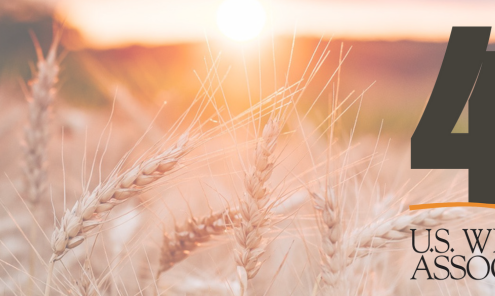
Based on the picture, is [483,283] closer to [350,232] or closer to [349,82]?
[350,232]

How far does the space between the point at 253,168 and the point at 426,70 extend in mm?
1286

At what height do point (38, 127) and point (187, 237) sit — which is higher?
point (38, 127)

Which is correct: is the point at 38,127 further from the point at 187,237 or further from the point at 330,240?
the point at 330,240

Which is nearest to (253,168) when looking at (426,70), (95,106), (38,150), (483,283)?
(38,150)

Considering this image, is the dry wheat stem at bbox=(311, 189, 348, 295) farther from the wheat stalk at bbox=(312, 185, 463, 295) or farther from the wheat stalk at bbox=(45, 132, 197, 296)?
the wheat stalk at bbox=(45, 132, 197, 296)

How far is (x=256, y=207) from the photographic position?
71cm

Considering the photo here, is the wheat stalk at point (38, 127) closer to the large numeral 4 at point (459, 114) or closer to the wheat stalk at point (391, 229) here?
the wheat stalk at point (391, 229)

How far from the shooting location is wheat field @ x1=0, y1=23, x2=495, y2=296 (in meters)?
0.72

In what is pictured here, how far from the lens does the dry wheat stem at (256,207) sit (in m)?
0.70

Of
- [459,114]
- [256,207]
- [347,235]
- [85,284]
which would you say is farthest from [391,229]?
[459,114]

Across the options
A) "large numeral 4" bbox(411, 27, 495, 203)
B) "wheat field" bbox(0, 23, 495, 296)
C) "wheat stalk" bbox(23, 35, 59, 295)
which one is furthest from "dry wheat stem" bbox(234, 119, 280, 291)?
"large numeral 4" bbox(411, 27, 495, 203)

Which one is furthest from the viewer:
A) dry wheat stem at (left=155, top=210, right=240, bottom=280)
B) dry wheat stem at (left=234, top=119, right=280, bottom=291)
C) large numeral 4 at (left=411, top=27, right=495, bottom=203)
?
large numeral 4 at (left=411, top=27, right=495, bottom=203)

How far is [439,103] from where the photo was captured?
4.54 ft

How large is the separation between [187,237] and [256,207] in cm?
29
